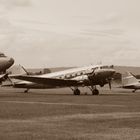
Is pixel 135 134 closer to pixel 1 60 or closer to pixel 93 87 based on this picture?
A: pixel 1 60

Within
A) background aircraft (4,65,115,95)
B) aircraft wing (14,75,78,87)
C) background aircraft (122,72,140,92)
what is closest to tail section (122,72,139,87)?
background aircraft (122,72,140,92)

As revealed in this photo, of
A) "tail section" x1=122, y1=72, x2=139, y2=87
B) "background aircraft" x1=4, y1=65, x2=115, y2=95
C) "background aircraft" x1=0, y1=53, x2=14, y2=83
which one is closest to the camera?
"background aircraft" x1=0, y1=53, x2=14, y2=83

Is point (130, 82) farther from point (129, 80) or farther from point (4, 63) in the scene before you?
point (4, 63)

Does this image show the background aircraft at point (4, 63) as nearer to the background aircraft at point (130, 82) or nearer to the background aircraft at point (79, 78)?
the background aircraft at point (79, 78)

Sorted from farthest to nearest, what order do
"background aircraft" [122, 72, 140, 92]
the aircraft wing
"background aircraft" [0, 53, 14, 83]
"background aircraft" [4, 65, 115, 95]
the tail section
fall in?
the tail section
"background aircraft" [122, 72, 140, 92]
the aircraft wing
"background aircraft" [4, 65, 115, 95]
"background aircraft" [0, 53, 14, 83]

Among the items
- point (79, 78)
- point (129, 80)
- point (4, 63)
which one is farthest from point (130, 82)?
point (4, 63)

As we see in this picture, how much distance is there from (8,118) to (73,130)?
5.65 metres

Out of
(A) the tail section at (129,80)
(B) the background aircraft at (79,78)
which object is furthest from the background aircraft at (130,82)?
(B) the background aircraft at (79,78)

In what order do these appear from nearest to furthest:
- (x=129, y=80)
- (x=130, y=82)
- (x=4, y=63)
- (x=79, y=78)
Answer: (x=4, y=63) → (x=79, y=78) → (x=130, y=82) → (x=129, y=80)

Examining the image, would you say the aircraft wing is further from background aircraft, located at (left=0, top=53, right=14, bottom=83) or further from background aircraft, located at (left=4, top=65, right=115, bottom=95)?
background aircraft, located at (left=0, top=53, right=14, bottom=83)

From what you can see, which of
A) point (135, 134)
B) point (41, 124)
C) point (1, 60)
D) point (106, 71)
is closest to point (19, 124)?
point (41, 124)

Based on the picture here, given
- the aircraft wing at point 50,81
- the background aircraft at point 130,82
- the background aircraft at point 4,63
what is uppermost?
the background aircraft at point 4,63

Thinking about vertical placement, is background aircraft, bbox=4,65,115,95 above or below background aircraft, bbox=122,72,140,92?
above

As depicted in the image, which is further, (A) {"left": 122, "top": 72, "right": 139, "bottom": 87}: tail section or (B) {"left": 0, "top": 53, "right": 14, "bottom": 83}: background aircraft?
(A) {"left": 122, "top": 72, "right": 139, "bottom": 87}: tail section
